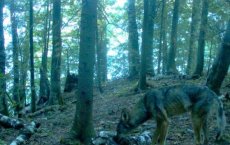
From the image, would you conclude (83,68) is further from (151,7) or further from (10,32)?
(10,32)

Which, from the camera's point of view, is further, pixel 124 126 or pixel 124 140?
pixel 124 126

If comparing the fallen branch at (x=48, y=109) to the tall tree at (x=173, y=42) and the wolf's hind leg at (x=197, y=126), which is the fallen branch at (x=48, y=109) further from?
the wolf's hind leg at (x=197, y=126)

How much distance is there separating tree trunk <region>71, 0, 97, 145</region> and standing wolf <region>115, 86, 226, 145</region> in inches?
42.8

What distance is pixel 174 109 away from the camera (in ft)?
22.1

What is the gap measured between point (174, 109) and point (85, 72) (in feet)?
9.15

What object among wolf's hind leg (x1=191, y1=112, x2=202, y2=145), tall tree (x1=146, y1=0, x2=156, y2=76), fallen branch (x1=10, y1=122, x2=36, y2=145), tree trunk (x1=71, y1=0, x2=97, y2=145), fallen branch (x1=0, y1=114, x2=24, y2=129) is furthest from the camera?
tall tree (x1=146, y1=0, x2=156, y2=76)

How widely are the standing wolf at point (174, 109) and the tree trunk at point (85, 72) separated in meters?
→ 1.09

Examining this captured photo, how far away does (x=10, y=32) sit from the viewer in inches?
822

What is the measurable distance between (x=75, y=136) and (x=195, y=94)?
368cm

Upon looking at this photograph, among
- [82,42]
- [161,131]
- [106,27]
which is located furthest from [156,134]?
[106,27]

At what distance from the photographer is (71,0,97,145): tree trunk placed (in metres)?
7.04

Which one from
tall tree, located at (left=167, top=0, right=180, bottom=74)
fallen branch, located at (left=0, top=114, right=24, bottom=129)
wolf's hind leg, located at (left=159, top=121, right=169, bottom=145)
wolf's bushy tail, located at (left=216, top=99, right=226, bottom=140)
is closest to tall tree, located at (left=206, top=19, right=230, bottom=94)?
wolf's bushy tail, located at (left=216, top=99, right=226, bottom=140)

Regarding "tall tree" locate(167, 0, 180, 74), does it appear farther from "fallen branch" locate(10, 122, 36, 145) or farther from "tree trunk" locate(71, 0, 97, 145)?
"fallen branch" locate(10, 122, 36, 145)

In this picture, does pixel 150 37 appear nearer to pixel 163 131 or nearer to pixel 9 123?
pixel 9 123
